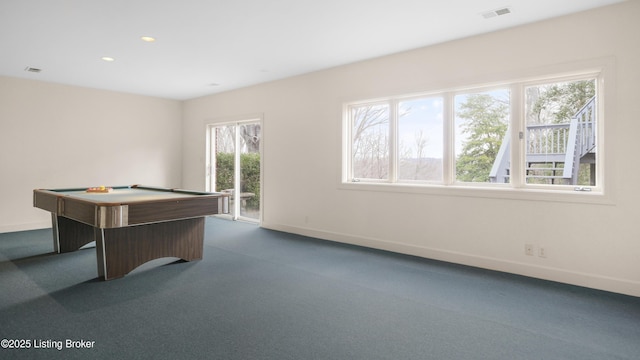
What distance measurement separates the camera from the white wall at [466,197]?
3.07 meters

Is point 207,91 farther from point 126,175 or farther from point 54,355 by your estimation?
point 54,355

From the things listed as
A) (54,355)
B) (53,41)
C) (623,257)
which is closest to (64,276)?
(54,355)

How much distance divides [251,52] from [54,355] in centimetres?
371

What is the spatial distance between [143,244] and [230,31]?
2.49m

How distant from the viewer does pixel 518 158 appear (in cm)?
369

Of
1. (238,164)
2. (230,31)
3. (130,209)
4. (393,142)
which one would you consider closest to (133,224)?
(130,209)

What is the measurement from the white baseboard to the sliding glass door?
2.35 meters

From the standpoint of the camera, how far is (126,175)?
7.04 metres

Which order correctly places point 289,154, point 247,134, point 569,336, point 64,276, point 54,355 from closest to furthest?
point 54,355
point 569,336
point 64,276
point 289,154
point 247,134

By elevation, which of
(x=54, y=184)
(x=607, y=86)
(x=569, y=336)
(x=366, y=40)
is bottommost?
(x=569, y=336)

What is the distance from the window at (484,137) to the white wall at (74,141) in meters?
4.64

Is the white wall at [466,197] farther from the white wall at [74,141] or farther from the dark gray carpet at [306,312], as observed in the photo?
the white wall at [74,141]

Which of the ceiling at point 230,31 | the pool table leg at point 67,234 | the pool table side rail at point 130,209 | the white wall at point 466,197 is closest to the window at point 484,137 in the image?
the white wall at point 466,197

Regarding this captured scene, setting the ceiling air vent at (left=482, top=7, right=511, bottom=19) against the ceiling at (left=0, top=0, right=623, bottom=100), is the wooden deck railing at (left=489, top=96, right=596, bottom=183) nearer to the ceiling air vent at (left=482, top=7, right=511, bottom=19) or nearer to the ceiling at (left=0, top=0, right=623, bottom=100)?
the ceiling at (left=0, top=0, right=623, bottom=100)
